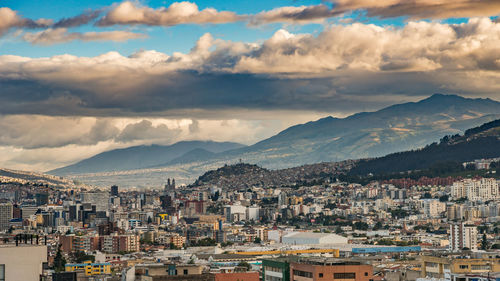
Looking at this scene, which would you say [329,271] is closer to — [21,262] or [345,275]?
[345,275]

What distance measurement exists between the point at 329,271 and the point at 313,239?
120 meters

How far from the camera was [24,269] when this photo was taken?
94.9 feet

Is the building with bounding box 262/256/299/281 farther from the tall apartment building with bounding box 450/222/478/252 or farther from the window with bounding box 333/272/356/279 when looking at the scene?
the tall apartment building with bounding box 450/222/478/252

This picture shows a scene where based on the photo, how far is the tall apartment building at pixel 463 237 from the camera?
518ft

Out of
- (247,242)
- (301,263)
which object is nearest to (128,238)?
(247,242)

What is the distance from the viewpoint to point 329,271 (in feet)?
193

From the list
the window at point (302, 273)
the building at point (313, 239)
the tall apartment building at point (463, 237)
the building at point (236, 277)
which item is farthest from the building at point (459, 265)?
the building at point (313, 239)

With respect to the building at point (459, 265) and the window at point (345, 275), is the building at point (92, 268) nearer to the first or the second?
the building at point (459, 265)

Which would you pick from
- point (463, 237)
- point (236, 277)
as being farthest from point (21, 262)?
point (463, 237)

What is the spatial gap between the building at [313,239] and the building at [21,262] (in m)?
146

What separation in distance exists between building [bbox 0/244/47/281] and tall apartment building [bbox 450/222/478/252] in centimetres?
13223

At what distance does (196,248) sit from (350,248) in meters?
24.9

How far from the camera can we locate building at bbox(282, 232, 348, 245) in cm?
17562

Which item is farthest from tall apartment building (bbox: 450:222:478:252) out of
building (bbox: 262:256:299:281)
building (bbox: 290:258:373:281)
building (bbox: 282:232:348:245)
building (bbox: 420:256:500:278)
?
building (bbox: 290:258:373:281)
